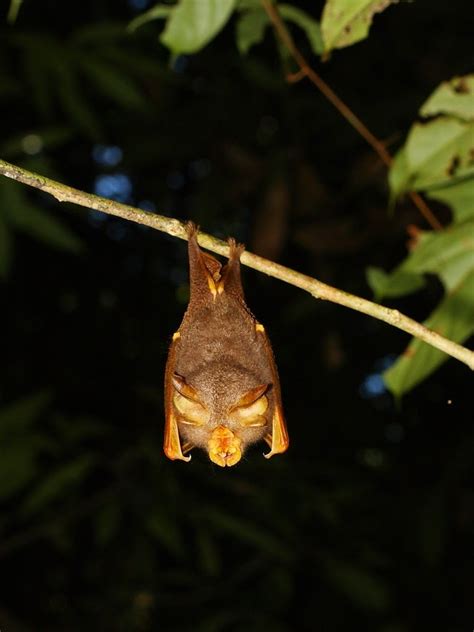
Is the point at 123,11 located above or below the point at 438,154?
above

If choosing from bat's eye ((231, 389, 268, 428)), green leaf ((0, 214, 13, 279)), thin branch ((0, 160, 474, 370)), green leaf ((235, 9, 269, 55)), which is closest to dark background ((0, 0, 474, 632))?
green leaf ((0, 214, 13, 279))

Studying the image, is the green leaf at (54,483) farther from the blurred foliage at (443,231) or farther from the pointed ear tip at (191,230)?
the pointed ear tip at (191,230)

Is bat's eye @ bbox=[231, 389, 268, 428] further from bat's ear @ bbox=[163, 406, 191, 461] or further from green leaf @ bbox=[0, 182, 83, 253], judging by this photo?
green leaf @ bbox=[0, 182, 83, 253]

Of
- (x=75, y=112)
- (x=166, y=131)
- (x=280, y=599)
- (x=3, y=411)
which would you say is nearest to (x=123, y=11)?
(x=166, y=131)

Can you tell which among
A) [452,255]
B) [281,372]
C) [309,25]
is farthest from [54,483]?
[452,255]

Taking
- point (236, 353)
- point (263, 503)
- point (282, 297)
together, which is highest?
point (282, 297)

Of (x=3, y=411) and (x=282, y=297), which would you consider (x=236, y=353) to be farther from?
(x=282, y=297)

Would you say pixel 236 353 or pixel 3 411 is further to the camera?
pixel 3 411

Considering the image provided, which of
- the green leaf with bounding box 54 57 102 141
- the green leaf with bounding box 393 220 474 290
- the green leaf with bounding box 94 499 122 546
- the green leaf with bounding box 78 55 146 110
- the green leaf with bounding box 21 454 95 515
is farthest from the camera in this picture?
the green leaf with bounding box 94 499 122 546
